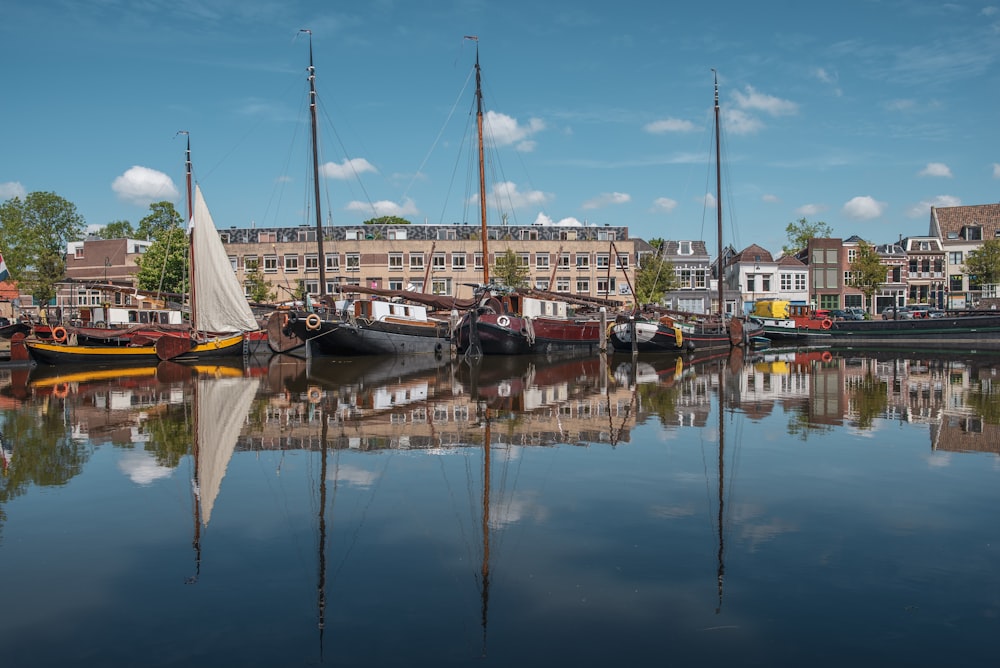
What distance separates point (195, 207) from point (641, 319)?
2512cm

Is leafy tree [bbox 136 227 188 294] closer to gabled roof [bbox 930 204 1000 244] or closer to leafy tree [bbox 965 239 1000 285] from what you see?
leafy tree [bbox 965 239 1000 285]

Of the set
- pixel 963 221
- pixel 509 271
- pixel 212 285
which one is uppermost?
pixel 963 221

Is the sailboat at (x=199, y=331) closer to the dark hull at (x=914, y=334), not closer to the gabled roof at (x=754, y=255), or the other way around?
the dark hull at (x=914, y=334)

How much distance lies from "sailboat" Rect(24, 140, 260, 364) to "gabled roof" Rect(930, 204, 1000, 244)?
248ft

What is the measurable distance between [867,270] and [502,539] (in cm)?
7967

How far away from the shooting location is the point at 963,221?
285 feet

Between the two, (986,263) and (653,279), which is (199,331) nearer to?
(653,279)

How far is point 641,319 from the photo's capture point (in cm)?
4847

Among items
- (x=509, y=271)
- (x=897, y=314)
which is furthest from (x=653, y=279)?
(x=897, y=314)

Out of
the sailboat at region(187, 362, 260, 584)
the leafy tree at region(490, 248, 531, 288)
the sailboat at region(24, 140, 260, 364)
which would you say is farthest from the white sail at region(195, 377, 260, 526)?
the leafy tree at region(490, 248, 531, 288)

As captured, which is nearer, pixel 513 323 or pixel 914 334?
pixel 513 323

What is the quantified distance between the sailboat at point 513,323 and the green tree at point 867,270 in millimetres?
41917

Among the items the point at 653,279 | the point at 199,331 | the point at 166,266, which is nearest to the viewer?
the point at 199,331

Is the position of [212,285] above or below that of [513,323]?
above
